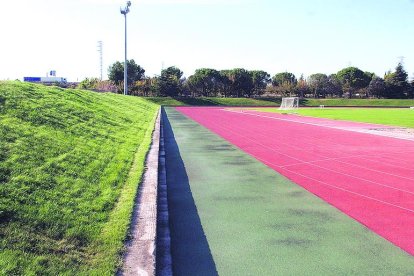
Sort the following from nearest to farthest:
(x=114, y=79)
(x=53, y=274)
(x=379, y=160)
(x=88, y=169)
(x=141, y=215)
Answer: (x=53, y=274), (x=141, y=215), (x=88, y=169), (x=379, y=160), (x=114, y=79)

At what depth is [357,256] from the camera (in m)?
4.51

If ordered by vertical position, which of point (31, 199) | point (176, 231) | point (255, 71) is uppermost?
point (255, 71)

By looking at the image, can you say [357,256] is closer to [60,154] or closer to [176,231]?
[176,231]

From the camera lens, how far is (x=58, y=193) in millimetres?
5480

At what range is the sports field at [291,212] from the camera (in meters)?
4.36

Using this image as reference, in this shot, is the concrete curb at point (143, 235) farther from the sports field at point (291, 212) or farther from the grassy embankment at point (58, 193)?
the sports field at point (291, 212)

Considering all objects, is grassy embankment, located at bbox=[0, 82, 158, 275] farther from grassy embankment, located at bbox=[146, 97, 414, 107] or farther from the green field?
grassy embankment, located at bbox=[146, 97, 414, 107]

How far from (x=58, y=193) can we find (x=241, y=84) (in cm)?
9128

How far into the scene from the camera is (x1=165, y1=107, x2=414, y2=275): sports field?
4359 millimetres

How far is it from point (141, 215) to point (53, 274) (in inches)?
73.2

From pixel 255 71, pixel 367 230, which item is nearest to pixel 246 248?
pixel 367 230

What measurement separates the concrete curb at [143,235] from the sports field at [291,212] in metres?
0.38

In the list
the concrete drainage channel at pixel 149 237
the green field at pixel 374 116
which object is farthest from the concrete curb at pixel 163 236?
the green field at pixel 374 116

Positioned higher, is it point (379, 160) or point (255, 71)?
point (255, 71)
